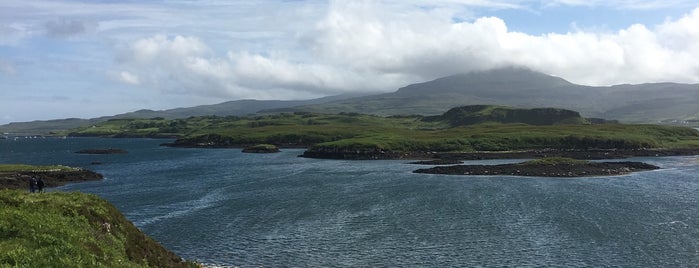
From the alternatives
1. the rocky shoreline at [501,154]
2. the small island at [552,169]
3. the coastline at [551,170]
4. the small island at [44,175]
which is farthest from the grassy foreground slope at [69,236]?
the rocky shoreline at [501,154]


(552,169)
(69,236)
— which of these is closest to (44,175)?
(69,236)

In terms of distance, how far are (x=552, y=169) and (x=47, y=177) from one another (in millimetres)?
118594

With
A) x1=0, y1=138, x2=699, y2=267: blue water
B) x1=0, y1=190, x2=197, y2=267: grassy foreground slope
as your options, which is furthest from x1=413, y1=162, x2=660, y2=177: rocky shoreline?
x1=0, y1=190, x2=197, y2=267: grassy foreground slope

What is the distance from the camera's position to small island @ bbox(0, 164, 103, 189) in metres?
115

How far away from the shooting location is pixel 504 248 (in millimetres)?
59750

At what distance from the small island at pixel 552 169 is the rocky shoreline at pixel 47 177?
8105cm

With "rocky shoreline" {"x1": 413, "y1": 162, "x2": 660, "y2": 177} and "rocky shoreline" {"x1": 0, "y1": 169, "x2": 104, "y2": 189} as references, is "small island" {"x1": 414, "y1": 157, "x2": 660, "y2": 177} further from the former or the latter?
"rocky shoreline" {"x1": 0, "y1": 169, "x2": 104, "y2": 189}

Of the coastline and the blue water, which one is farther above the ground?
the coastline

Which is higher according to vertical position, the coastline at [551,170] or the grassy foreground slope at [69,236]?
the grassy foreground slope at [69,236]

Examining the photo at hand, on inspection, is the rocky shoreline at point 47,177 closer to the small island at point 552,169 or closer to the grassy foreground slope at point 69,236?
the small island at point 552,169

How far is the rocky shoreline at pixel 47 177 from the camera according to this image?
4466 inches

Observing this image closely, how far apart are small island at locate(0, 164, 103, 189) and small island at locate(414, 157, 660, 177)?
8162 cm

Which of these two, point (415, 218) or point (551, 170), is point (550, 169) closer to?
point (551, 170)

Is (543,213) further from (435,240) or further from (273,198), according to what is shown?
(273,198)
